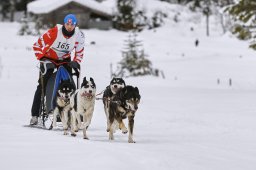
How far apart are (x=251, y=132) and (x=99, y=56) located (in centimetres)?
2973

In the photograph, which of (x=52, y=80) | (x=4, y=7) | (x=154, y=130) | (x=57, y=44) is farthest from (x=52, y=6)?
(x=57, y=44)

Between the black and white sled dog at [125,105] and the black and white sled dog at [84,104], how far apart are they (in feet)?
1.10

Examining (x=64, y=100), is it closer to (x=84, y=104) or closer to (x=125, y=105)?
(x=84, y=104)

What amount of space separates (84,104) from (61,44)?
61.0 inches

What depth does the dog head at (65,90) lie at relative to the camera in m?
8.32

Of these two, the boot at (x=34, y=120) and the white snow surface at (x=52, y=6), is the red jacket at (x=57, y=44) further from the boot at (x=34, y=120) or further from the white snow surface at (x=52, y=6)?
the white snow surface at (x=52, y=6)

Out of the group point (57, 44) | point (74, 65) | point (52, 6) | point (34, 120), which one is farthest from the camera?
point (52, 6)

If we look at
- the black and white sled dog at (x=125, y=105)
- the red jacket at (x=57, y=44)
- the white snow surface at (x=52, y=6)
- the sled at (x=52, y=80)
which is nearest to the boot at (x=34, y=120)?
the sled at (x=52, y=80)

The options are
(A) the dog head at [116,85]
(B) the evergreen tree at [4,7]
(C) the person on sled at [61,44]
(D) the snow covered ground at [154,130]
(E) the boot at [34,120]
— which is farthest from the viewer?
(B) the evergreen tree at [4,7]

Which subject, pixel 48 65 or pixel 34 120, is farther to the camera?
pixel 34 120

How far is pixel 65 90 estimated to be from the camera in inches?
331

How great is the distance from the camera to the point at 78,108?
26.2 feet

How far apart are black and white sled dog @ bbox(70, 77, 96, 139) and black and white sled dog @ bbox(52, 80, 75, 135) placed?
0.53 feet

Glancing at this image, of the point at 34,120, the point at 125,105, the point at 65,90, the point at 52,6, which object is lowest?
the point at 34,120
